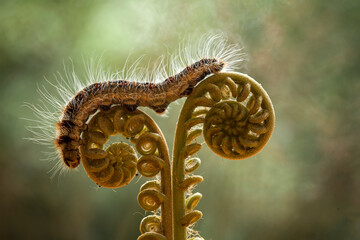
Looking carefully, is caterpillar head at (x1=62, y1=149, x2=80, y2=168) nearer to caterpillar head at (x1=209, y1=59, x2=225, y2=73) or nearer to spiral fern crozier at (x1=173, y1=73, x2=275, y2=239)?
spiral fern crozier at (x1=173, y1=73, x2=275, y2=239)

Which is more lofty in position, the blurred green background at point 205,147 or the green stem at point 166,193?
the blurred green background at point 205,147

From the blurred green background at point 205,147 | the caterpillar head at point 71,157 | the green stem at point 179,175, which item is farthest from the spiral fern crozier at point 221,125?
the blurred green background at point 205,147

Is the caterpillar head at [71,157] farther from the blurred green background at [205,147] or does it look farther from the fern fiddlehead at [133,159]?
the blurred green background at [205,147]

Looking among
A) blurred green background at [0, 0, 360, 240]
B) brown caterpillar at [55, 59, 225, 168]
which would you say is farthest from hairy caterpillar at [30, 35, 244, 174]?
blurred green background at [0, 0, 360, 240]

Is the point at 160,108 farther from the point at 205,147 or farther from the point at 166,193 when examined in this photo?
the point at 205,147

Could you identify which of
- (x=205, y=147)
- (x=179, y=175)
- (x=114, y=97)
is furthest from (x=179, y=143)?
(x=205, y=147)

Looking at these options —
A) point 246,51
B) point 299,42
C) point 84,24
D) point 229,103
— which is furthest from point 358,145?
point 84,24
